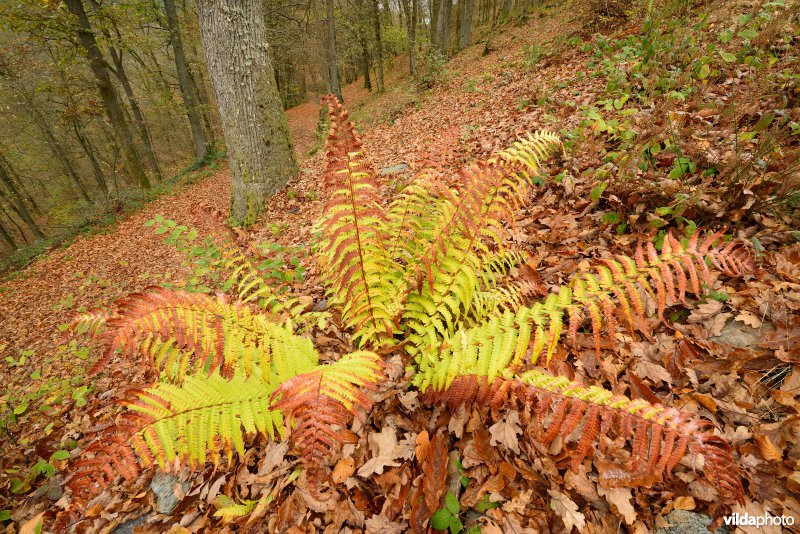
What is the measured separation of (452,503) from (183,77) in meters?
19.2

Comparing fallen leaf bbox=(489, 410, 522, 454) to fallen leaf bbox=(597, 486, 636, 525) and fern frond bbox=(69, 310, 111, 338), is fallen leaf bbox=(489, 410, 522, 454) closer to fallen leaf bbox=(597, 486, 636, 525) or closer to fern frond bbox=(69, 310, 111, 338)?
fallen leaf bbox=(597, 486, 636, 525)

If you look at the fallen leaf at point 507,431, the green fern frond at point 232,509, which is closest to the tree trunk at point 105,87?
the green fern frond at point 232,509

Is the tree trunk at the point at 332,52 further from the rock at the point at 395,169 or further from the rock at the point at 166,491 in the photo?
the rock at the point at 166,491

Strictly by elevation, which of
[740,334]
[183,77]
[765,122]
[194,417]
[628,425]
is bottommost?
[740,334]

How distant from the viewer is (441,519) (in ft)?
5.55

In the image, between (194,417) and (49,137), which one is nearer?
(194,417)

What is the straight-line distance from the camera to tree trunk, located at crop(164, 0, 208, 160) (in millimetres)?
13597

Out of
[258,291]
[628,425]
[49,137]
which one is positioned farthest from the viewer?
[49,137]

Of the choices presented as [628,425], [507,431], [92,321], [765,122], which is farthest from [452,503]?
[765,122]

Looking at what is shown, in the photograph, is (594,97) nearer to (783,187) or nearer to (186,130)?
(783,187)

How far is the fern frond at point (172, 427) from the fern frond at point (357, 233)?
0.83 m

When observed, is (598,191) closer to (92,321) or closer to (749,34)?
(749,34)

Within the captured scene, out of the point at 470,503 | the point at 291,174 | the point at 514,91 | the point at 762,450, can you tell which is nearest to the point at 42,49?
the point at 291,174

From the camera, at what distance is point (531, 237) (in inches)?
132
